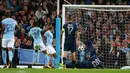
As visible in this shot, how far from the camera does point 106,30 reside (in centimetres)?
1798

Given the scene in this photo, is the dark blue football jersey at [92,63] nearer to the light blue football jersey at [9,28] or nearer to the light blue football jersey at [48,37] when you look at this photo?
the light blue football jersey at [48,37]

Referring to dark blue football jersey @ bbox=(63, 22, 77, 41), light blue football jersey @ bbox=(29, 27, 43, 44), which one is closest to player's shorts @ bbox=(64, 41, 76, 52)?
dark blue football jersey @ bbox=(63, 22, 77, 41)

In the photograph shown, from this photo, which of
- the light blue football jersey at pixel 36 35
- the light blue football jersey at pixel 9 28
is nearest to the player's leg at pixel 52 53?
the light blue football jersey at pixel 36 35

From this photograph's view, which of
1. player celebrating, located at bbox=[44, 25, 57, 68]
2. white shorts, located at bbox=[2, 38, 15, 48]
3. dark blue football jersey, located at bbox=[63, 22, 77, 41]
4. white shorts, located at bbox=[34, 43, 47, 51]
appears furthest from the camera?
white shorts, located at bbox=[34, 43, 47, 51]

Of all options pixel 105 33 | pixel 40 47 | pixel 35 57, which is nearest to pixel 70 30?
pixel 40 47

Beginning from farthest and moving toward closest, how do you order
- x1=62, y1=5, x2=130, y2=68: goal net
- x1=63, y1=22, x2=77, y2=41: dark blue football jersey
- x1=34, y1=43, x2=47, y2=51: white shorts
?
x1=62, y1=5, x2=130, y2=68: goal net
x1=34, y1=43, x2=47, y2=51: white shorts
x1=63, y1=22, x2=77, y2=41: dark blue football jersey

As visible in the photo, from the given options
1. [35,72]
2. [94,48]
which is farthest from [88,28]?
[35,72]

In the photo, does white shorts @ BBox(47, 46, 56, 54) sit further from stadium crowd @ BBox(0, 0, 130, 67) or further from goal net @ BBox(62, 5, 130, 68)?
stadium crowd @ BBox(0, 0, 130, 67)

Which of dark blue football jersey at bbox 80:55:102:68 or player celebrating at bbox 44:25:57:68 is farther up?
player celebrating at bbox 44:25:57:68

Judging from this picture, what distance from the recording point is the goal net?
1711 cm

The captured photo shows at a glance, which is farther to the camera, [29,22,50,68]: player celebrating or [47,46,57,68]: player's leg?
[29,22,50,68]: player celebrating

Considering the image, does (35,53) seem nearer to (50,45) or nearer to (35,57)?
(35,57)

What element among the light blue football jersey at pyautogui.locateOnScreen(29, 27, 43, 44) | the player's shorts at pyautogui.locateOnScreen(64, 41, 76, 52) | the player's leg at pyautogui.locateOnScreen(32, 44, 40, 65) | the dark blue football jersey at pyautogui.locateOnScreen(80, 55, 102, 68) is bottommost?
the dark blue football jersey at pyautogui.locateOnScreen(80, 55, 102, 68)

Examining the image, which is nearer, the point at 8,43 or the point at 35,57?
the point at 8,43
